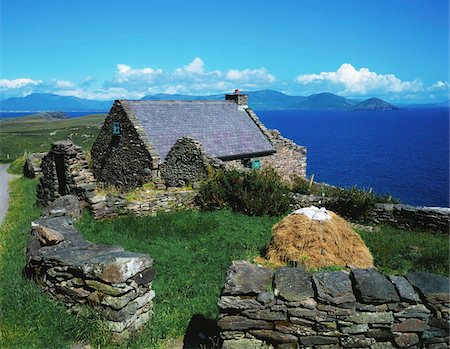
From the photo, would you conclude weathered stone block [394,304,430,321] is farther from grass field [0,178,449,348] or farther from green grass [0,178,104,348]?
green grass [0,178,104,348]

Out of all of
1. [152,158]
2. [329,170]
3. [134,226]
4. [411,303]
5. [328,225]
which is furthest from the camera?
[329,170]

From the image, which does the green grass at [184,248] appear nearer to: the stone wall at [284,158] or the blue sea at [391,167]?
the stone wall at [284,158]

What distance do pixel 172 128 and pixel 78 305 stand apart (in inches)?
696

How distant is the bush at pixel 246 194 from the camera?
1641 cm

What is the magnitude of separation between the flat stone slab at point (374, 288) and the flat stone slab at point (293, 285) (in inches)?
31.0

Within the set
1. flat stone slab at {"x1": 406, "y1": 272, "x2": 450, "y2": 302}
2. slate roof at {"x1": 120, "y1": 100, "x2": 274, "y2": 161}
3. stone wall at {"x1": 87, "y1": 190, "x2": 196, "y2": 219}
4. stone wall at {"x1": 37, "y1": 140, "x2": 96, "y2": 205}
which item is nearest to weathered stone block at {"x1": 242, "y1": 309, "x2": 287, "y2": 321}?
flat stone slab at {"x1": 406, "y1": 272, "x2": 450, "y2": 302}

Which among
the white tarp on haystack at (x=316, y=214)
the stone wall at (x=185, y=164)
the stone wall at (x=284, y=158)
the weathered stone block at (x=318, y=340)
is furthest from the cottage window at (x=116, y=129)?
the weathered stone block at (x=318, y=340)

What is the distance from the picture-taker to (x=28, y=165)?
31.7 meters

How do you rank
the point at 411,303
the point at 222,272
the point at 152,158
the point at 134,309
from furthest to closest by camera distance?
the point at 152,158 → the point at 222,272 → the point at 134,309 → the point at 411,303

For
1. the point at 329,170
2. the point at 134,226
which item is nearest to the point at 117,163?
Result: the point at 134,226

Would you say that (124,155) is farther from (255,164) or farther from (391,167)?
(391,167)

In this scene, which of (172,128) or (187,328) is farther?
(172,128)

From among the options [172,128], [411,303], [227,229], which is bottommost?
[227,229]

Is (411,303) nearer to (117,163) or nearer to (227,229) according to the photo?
(227,229)
